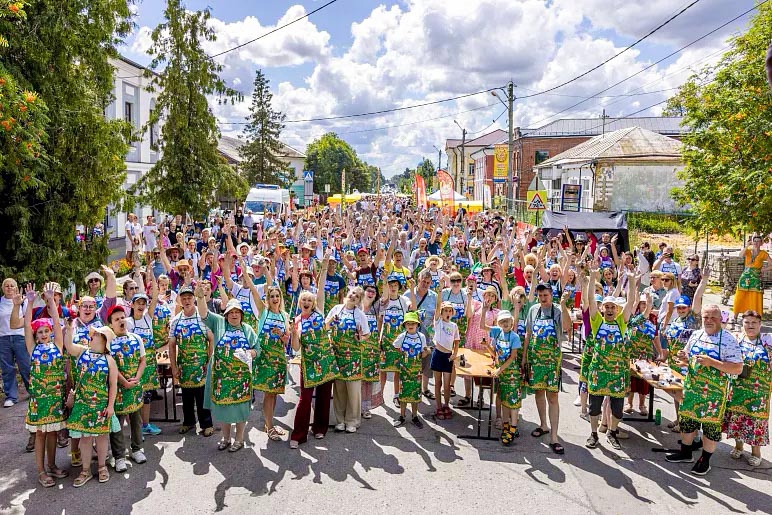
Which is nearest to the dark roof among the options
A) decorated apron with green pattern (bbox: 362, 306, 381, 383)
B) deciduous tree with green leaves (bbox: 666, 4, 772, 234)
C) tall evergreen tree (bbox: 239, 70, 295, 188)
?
tall evergreen tree (bbox: 239, 70, 295, 188)

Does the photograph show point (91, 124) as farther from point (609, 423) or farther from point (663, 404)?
point (663, 404)

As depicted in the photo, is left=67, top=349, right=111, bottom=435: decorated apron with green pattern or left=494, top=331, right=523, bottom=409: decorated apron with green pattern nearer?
left=67, top=349, right=111, bottom=435: decorated apron with green pattern

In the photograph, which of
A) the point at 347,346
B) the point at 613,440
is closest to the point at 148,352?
the point at 347,346

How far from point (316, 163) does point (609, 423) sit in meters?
85.2

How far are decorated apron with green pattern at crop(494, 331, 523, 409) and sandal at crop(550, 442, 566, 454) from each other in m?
0.57

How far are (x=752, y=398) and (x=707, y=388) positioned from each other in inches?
20.0

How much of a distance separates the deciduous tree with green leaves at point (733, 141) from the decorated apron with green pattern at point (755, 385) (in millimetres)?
7323

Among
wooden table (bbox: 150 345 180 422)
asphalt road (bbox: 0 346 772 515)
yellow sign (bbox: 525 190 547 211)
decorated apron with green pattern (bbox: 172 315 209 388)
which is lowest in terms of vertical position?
asphalt road (bbox: 0 346 772 515)

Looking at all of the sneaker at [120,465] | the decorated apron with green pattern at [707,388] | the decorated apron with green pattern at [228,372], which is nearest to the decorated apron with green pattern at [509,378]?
the decorated apron with green pattern at [707,388]

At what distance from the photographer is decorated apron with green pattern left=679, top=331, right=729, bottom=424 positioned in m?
6.01

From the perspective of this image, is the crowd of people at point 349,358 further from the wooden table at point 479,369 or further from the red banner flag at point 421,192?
the red banner flag at point 421,192

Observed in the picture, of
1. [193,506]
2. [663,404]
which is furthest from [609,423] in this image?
[193,506]

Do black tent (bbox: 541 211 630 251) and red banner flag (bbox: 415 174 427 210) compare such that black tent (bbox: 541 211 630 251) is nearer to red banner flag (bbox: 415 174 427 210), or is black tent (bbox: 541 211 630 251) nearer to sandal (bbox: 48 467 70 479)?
red banner flag (bbox: 415 174 427 210)

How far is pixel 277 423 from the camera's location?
7.56 meters
